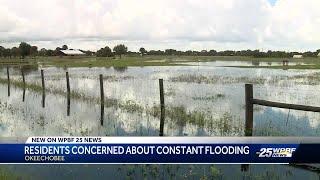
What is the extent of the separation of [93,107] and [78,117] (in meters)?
3.19

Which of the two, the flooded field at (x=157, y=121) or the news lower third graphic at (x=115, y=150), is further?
the flooded field at (x=157, y=121)

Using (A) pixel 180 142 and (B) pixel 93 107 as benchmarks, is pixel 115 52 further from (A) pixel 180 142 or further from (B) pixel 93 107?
(A) pixel 180 142

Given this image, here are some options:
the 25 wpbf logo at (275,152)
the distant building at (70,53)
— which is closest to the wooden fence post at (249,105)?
the 25 wpbf logo at (275,152)

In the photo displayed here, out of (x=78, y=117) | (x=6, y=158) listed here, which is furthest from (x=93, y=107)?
(x=6, y=158)

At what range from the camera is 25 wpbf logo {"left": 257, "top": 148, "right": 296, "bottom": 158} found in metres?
8.09

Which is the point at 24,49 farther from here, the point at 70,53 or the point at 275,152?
the point at 275,152

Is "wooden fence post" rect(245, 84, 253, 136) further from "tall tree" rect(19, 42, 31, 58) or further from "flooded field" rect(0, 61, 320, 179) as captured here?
"tall tree" rect(19, 42, 31, 58)

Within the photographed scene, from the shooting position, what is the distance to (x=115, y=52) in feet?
632

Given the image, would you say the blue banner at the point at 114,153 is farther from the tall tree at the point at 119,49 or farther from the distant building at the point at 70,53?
the tall tree at the point at 119,49

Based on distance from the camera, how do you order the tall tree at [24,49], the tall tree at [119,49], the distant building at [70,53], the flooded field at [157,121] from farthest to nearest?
the tall tree at [119,49] → the distant building at [70,53] → the tall tree at [24,49] → the flooded field at [157,121]

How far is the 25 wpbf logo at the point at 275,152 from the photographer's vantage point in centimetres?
809

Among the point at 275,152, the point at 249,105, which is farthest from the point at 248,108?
the point at 275,152

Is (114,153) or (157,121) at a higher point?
(114,153)

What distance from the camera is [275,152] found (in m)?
8.13
